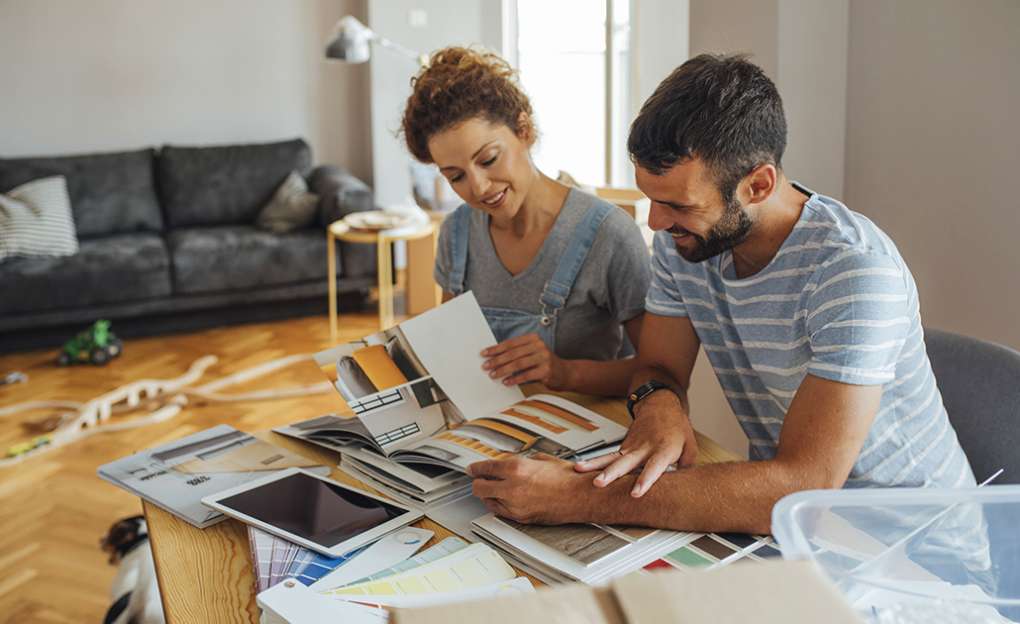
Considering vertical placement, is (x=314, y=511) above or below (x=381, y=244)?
above

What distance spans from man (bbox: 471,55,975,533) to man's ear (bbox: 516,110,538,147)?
45cm

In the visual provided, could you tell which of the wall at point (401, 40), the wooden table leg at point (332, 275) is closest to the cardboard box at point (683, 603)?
the wooden table leg at point (332, 275)

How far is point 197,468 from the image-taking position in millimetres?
1308

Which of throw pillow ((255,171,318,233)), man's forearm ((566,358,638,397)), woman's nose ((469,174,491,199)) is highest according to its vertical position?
woman's nose ((469,174,491,199))

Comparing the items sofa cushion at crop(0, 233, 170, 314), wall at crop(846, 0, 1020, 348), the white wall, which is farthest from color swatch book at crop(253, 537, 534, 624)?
the white wall

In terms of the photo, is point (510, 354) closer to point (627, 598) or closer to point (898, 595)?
point (898, 595)

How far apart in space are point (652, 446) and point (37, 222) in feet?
14.0

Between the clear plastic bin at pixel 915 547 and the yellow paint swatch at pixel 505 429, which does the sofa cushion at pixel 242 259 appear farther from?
the clear plastic bin at pixel 915 547

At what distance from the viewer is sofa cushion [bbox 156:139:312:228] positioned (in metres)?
5.29

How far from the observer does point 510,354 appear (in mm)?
1536

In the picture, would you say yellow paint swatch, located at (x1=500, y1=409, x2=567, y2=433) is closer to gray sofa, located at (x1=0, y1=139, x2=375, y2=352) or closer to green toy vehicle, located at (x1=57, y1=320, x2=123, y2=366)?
green toy vehicle, located at (x1=57, y1=320, x2=123, y2=366)

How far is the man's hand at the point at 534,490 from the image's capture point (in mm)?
1078

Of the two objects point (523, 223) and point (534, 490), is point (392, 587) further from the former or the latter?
point (523, 223)

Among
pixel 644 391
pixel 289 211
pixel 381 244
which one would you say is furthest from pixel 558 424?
pixel 289 211
